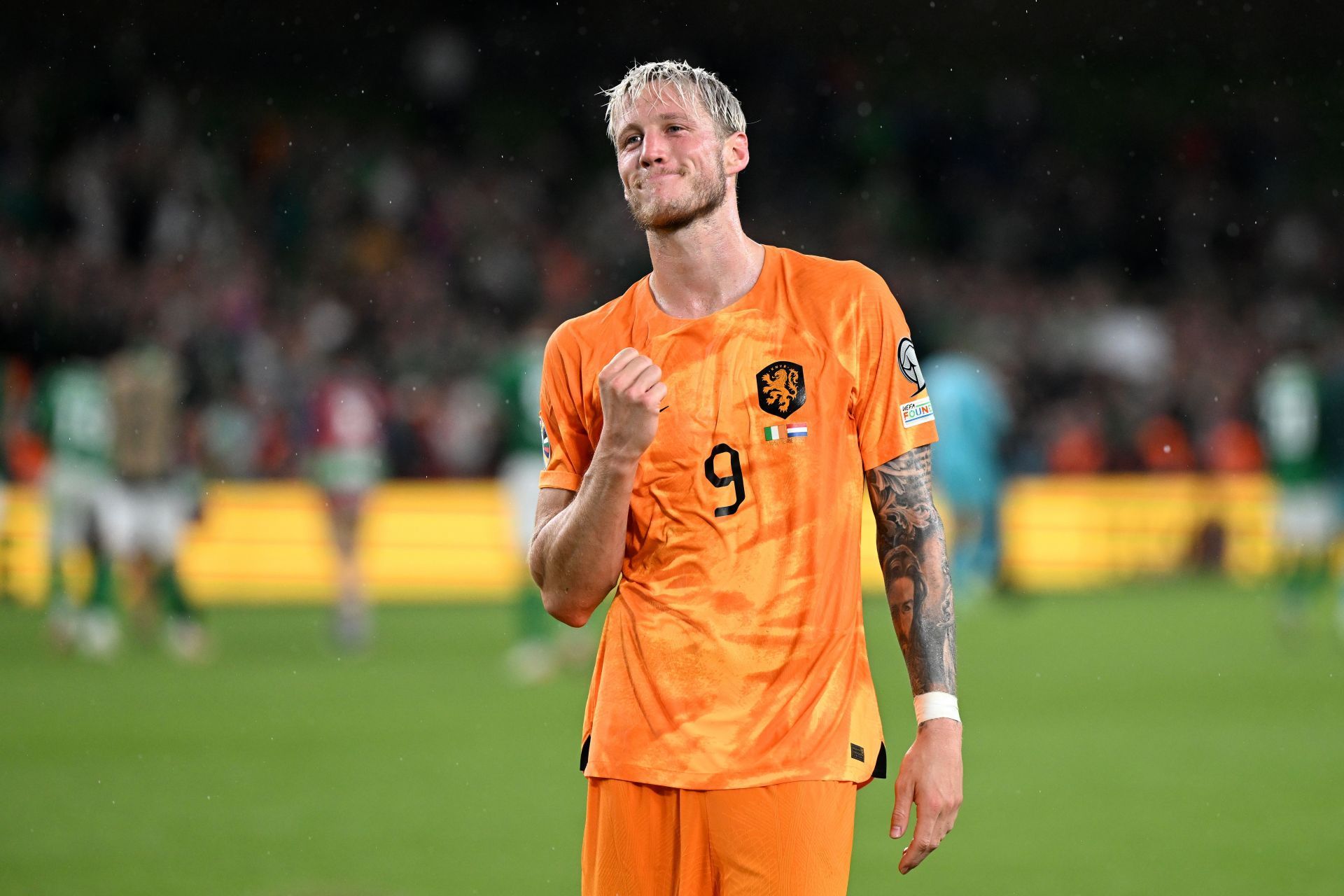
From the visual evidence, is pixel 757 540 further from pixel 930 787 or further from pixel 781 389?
pixel 930 787

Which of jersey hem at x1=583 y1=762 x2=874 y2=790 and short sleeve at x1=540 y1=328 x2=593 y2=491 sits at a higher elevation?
short sleeve at x1=540 y1=328 x2=593 y2=491

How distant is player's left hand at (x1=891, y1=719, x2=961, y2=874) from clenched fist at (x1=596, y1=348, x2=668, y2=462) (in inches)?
27.0

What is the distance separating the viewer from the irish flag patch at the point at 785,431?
116 inches

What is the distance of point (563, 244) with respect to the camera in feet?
74.2

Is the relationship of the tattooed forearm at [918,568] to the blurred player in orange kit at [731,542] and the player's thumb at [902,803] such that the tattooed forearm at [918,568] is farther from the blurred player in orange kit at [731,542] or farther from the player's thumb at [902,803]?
the player's thumb at [902,803]

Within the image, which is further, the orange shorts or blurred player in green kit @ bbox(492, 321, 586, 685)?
blurred player in green kit @ bbox(492, 321, 586, 685)

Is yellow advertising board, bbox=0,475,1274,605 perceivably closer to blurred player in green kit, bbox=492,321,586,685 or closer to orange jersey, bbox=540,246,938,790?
blurred player in green kit, bbox=492,321,586,685

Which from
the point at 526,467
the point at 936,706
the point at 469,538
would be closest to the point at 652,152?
the point at 936,706

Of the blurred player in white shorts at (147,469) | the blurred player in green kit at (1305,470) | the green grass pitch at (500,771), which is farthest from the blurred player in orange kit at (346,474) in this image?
the blurred player in green kit at (1305,470)

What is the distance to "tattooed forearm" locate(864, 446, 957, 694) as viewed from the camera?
2.99 metres

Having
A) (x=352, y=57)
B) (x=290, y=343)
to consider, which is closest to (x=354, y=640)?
(x=290, y=343)

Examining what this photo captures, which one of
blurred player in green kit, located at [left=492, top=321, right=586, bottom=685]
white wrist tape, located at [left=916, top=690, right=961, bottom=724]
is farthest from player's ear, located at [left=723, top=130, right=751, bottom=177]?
blurred player in green kit, located at [left=492, top=321, right=586, bottom=685]

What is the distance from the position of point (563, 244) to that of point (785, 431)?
19.9 m

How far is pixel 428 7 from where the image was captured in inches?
930
